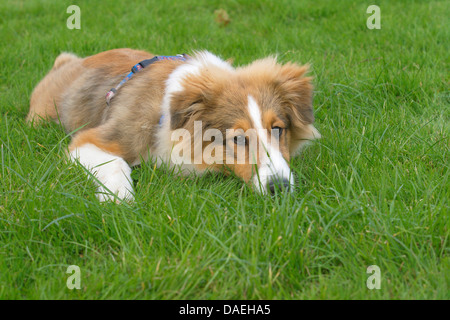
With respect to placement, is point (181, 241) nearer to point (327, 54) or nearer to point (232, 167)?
point (232, 167)

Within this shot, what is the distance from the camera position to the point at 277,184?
9.85 ft

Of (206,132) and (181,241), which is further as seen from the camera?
(206,132)

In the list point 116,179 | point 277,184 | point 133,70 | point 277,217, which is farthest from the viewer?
point 133,70

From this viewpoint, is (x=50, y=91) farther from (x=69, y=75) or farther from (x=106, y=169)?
(x=106, y=169)

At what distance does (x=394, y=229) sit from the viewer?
262 cm

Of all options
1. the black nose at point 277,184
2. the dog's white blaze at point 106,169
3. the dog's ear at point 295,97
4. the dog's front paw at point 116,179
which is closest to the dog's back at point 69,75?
the dog's white blaze at point 106,169

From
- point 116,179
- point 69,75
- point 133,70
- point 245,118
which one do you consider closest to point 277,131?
point 245,118

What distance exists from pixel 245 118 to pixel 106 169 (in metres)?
1.10

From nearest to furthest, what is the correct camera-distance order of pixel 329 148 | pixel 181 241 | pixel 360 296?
pixel 360 296, pixel 181 241, pixel 329 148

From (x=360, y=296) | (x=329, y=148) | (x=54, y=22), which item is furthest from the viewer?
(x=54, y=22)

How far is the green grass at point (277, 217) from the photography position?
2357 mm

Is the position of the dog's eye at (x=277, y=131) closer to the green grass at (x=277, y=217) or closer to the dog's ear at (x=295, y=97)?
the dog's ear at (x=295, y=97)
